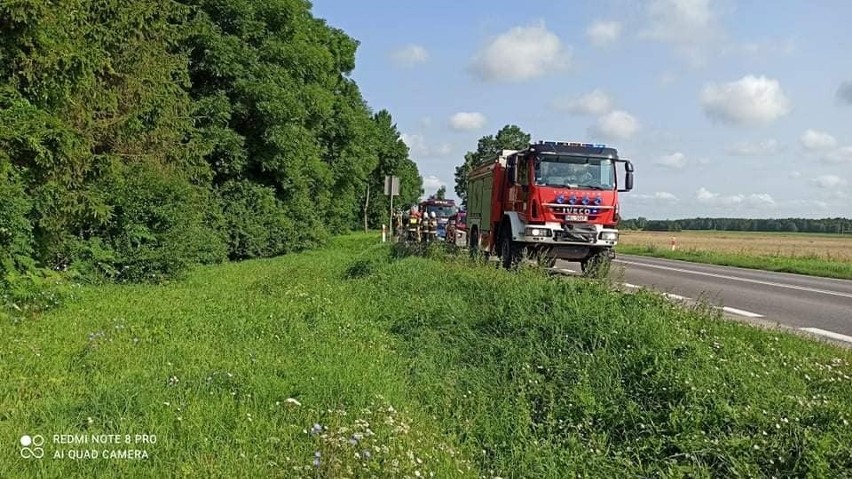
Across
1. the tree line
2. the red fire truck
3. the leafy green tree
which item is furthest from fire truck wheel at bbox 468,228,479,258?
the leafy green tree

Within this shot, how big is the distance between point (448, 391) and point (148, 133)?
11.3 m

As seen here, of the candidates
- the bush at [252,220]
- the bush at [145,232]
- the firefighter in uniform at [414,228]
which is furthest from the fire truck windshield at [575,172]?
the firefighter in uniform at [414,228]

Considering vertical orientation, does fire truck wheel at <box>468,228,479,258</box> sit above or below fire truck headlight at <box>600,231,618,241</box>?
below

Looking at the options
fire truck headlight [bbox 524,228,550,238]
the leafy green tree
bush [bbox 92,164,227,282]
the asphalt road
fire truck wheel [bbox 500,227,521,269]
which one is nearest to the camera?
the asphalt road

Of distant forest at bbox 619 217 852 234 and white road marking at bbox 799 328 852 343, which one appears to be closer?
white road marking at bbox 799 328 852 343

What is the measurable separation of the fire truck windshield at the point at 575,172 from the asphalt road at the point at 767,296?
6.47ft

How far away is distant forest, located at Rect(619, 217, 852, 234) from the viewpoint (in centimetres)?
9108

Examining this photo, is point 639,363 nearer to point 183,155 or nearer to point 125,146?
point 125,146

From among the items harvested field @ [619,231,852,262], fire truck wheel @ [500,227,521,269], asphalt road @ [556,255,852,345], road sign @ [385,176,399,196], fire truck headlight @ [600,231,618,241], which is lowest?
asphalt road @ [556,255,852,345]

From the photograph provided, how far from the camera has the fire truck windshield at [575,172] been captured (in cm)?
1434

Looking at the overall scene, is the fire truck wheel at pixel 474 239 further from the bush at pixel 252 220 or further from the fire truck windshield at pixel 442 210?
the fire truck windshield at pixel 442 210

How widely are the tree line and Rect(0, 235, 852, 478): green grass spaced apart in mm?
3244

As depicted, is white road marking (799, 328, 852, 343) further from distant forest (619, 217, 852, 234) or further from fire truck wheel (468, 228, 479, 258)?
distant forest (619, 217, 852, 234)

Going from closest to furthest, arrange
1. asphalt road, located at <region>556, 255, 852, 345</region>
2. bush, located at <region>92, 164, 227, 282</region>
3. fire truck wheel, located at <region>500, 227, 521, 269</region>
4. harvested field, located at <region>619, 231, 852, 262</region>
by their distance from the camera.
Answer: asphalt road, located at <region>556, 255, 852, 345</region>
bush, located at <region>92, 164, 227, 282</region>
fire truck wheel, located at <region>500, 227, 521, 269</region>
harvested field, located at <region>619, 231, 852, 262</region>
